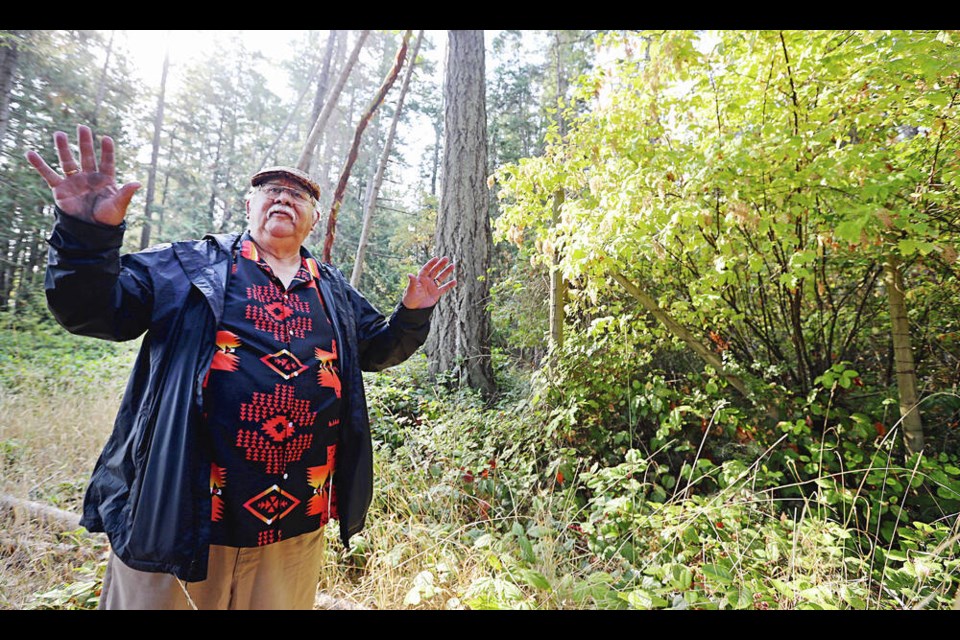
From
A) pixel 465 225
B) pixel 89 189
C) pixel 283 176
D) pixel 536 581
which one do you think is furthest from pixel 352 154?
pixel 536 581

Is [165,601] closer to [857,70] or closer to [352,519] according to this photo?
[352,519]

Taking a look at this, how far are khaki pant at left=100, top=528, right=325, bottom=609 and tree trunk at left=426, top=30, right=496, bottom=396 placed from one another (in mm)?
2844

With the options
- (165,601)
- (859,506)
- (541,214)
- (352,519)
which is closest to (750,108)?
(541,214)

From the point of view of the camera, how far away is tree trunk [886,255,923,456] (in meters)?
2.93

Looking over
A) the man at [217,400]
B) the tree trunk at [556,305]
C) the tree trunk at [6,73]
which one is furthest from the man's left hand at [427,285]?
the tree trunk at [6,73]

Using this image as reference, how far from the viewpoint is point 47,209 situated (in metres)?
9.41

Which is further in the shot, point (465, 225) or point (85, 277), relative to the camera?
point (465, 225)

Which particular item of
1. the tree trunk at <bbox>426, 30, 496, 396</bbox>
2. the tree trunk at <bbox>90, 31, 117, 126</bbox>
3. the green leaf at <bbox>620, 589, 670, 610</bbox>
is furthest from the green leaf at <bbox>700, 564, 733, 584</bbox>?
the tree trunk at <bbox>90, 31, 117, 126</bbox>

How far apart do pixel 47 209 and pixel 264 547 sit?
489 inches

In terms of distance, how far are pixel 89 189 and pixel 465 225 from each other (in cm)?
374

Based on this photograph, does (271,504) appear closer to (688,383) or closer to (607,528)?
(607,528)

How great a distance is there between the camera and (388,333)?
1970 mm

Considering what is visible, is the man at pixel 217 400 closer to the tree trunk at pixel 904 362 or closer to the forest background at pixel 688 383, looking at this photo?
the forest background at pixel 688 383

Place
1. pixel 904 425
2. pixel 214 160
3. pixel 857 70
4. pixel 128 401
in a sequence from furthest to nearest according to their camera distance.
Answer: pixel 214 160
pixel 904 425
pixel 857 70
pixel 128 401
